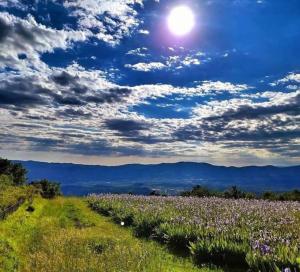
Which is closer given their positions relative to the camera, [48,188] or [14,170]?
[48,188]

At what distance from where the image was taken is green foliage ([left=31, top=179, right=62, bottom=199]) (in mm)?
66625

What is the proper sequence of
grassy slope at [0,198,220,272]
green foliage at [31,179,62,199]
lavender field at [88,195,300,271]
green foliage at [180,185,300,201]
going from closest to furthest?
1. lavender field at [88,195,300,271]
2. grassy slope at [0,198,220,272]
3. green foliage at [180,185,300,201]
4. green foliage at [31,179,62,199]

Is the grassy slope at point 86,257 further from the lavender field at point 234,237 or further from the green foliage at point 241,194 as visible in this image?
the green foliage at point 241,194

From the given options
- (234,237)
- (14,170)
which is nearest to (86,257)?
(234,237)

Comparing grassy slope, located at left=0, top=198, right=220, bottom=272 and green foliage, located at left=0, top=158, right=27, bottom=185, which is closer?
grassy slope, located at left=0, top=198, right=220, bottom=272

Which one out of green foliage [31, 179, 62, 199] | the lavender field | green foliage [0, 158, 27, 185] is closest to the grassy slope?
the lavender field

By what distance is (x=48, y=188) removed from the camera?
6875 cm

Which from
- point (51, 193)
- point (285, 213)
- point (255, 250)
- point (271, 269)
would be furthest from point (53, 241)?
point (51, 193)

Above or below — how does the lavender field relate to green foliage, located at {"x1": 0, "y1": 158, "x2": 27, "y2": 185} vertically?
below

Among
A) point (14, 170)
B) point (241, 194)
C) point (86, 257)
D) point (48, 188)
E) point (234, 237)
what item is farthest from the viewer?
point (14, 170)

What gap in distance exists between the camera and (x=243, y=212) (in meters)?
23.0

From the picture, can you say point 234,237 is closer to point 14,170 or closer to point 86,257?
point 86,257

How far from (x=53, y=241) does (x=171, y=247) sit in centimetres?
474

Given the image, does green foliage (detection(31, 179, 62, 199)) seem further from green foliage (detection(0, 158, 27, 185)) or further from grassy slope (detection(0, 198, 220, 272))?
grassy slope (detection(0, 198, 220, 272))
